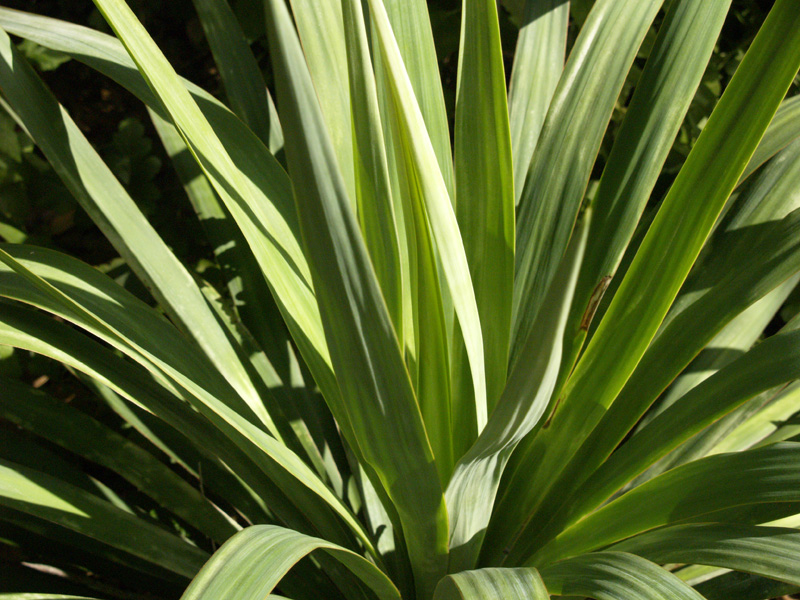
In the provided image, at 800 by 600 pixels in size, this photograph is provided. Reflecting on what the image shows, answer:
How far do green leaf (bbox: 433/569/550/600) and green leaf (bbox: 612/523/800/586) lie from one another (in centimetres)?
19

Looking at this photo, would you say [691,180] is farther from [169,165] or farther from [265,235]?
[169,165]

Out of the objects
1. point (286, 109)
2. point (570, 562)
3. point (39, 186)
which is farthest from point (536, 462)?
point (39, 186)

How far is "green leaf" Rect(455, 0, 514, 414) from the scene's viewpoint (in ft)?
2.32

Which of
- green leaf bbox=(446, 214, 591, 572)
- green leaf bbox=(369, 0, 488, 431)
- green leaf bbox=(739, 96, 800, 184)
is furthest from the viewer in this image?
green leaf bbox=(739, 96, 800, 184)

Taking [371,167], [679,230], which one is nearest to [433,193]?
[371,167]

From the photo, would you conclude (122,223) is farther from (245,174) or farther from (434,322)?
(434,322)

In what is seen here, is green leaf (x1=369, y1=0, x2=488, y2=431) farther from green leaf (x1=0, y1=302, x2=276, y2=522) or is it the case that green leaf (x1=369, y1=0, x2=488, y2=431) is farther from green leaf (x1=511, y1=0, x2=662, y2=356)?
green leaf (x1=0, y1=302, x2=276, y2=522)

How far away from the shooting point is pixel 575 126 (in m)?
0.84

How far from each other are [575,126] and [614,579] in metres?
0.55

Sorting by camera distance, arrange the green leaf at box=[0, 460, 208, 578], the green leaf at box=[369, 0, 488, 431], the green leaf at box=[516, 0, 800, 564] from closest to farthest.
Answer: the green leaf at box=[369, 0, 488, 431] → the green leaf at box=[516, 0, 800, 564] → the green leaf at box=[0, 460, 208, 578]

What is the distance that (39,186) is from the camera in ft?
4.32

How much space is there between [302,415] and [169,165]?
996 millimetres

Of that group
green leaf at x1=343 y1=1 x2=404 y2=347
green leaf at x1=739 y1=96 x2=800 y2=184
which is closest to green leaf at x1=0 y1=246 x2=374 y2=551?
green leaf at x1=343 y1=1 x2=404 y2=347

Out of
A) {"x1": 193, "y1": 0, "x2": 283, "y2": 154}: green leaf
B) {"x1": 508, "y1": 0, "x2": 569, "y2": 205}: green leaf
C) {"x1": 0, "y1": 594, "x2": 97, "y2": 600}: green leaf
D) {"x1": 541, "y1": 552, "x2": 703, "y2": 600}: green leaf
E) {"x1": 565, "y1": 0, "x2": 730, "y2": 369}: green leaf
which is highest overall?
{"x1": 193, "y1": 0, "x2": 283, "y2": 154}: green leaf
